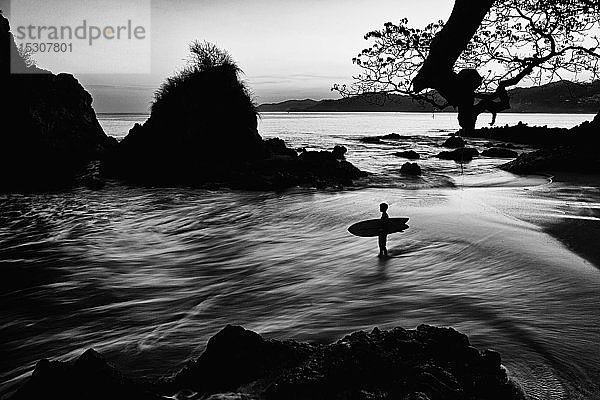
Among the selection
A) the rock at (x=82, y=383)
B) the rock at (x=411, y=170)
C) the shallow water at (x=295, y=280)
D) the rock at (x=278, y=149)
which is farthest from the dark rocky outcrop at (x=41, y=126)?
the rock at (x=82, y=383)

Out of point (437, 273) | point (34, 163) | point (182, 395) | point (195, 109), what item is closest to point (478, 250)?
point (437, 273)

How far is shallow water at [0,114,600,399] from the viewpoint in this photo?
5.16 metres

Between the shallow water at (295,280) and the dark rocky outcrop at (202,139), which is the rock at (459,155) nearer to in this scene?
the dark rocky outcrop at (202,139)

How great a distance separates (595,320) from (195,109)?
19011 millimetres

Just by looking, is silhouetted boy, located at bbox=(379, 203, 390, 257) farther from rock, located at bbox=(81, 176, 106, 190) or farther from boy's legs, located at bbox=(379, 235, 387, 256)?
rock, located at bbox=(81, 176, 106, 190)

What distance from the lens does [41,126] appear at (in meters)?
25.1

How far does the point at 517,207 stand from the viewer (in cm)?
1251

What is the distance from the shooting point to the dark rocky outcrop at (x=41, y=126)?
76.4ft

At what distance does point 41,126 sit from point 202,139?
35.6ft

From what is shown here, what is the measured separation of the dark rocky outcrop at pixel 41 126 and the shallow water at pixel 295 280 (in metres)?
9.65

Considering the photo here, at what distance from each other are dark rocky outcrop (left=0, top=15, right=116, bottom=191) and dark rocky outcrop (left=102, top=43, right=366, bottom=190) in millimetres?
3686

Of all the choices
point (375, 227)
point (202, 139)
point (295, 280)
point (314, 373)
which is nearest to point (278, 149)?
point (202, 139)

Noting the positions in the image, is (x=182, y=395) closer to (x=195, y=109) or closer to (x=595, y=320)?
(x=595, y=320)

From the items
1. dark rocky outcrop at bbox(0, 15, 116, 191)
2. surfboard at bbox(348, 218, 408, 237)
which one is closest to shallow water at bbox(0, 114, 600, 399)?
surfboard at bbox(348, 218, 408, 237)
